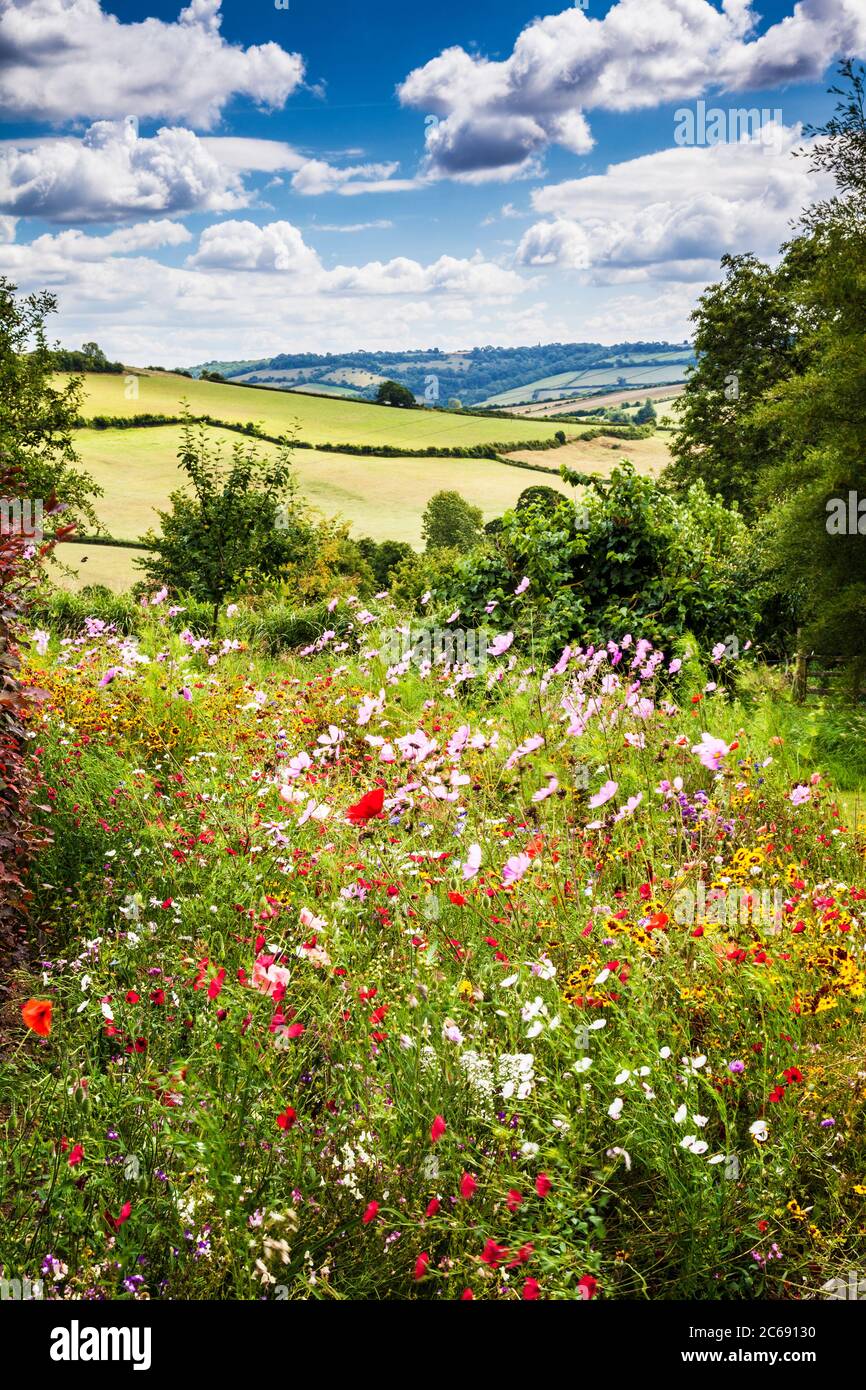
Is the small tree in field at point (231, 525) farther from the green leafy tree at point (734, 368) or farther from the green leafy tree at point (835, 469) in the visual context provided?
the green leafy tree at point (734, 368)

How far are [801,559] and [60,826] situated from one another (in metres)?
10.7

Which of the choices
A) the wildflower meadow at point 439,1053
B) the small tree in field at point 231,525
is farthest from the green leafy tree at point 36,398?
the wildflower meadow at point 439,1053

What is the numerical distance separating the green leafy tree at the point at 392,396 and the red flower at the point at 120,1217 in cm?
7986

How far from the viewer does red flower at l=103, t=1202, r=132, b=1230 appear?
229cm

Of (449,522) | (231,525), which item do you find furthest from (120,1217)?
(449,522)

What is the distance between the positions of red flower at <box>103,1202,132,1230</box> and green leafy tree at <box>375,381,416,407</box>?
79.9m

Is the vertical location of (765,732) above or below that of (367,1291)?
above

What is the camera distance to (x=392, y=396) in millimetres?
79625

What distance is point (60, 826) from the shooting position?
5.21m

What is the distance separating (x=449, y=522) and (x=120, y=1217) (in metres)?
48.4

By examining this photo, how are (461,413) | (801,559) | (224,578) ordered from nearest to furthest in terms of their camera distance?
(801,559), (224,578), (461,413)

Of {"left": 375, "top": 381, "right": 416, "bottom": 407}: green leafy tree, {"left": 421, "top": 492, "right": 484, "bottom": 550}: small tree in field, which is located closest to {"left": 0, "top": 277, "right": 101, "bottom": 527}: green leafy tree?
{"left": 421, "top": 492, "right": 484, "bottom": 550}: small tree in field
